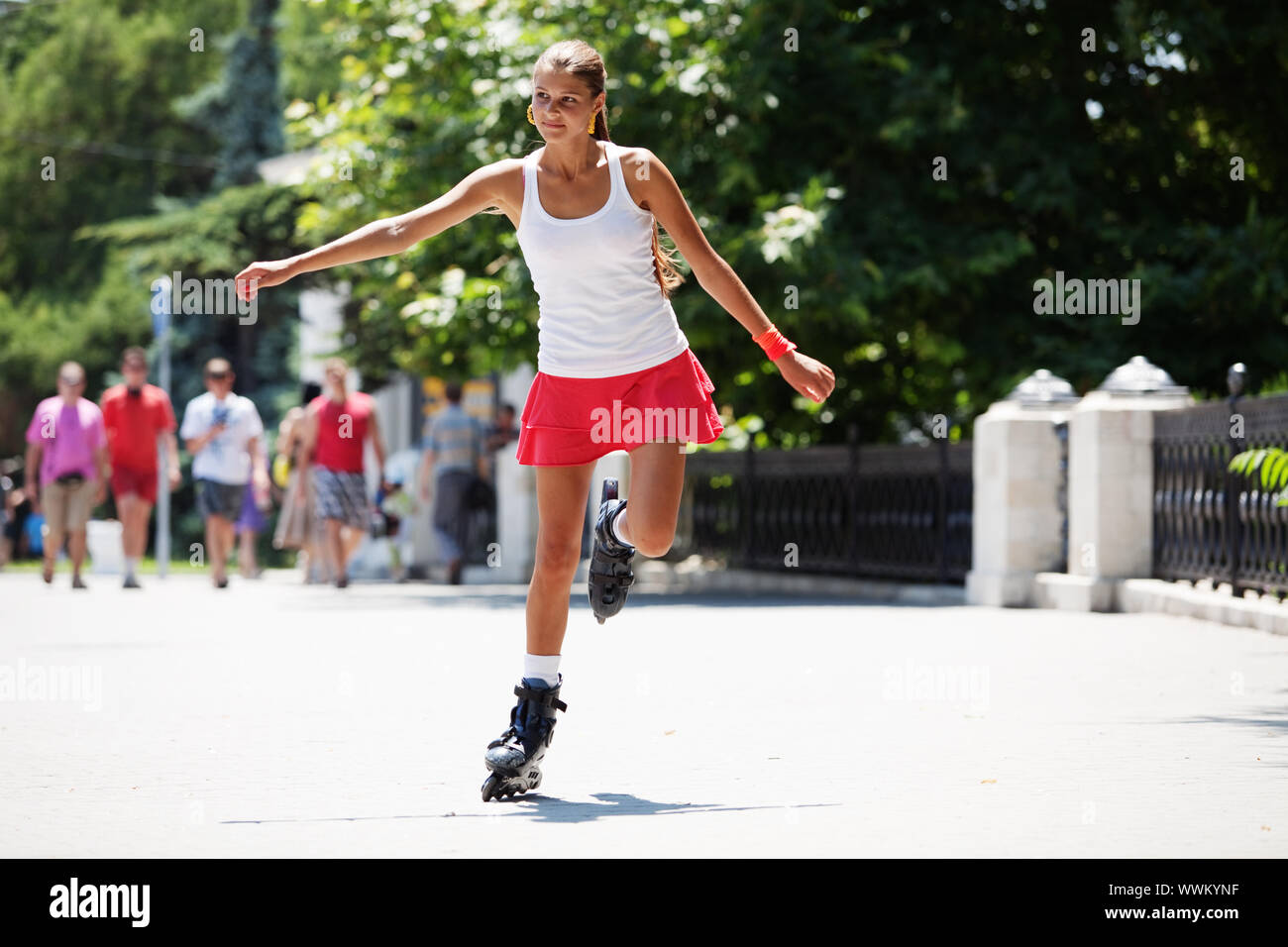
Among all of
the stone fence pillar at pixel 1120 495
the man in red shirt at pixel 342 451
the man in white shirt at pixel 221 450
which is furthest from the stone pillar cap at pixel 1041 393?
the man in white shirt at pixel 221 450

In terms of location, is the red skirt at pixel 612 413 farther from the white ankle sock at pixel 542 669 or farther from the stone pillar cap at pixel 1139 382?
the stone pillar cap at pixel 1139 382

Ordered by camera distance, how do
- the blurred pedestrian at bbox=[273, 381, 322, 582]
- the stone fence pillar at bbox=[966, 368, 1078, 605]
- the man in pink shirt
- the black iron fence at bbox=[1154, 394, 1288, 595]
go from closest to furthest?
the black iron fence at bbox=[1154, 394, 1288, 595], the stone fence pillar at bbox=[966, 368, 1078, 605], the man in pink shirt, the blurred pedestrian at bbox=[273, 381, 322, 582]

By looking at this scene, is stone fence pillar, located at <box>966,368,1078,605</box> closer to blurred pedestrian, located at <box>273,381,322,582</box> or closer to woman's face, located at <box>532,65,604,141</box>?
blurred pedestrian, located at <box>273,381,322,582</box>

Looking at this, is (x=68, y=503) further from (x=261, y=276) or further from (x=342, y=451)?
(x=261, y=276)

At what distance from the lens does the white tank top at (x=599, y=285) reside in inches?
232

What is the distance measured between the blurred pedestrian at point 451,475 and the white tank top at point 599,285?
14948 mm

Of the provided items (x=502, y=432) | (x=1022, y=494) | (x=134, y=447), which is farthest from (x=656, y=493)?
(x=502, y=432)

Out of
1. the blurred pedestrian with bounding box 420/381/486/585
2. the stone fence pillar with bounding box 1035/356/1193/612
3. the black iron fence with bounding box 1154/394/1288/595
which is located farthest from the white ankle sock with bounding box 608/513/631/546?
the blurred pedestrian with bounding box 420/381/486/585

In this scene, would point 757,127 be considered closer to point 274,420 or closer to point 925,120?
point 925,120

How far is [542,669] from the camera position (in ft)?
20.0

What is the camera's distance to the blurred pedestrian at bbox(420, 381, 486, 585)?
21.1 metres

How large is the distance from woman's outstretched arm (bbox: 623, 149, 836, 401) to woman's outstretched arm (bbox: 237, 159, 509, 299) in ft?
1.35

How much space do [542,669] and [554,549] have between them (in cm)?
35
